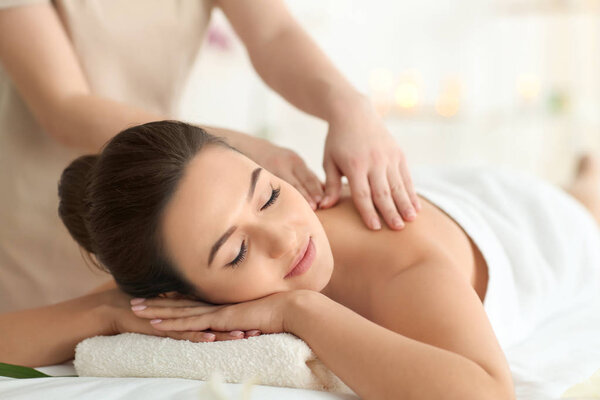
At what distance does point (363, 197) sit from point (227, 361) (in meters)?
0.49

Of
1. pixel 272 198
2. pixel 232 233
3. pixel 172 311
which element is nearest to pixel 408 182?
pixel 272 198

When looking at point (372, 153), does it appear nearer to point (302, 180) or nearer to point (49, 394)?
point (302, 180)

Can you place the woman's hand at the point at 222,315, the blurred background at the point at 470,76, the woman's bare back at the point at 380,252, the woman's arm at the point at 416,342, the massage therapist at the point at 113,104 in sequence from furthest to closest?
the blurred background at the point at 470,76 → the massage therapist at the point at 113,104 → the woman's bare back at the point at 380,252 → the woman's hand at the point at 222,315 → the woman's arm at the point at 416,342

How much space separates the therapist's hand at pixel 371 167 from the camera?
55.5 inches

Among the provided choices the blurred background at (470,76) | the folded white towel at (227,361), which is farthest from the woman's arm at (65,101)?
the blurred background at (470,76)

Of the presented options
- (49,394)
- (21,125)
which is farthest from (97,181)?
(21,125)

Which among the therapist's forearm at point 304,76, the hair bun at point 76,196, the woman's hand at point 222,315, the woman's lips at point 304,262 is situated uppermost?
the therapist's forearm at point 304,76

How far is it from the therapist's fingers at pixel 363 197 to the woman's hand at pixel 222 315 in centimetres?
30

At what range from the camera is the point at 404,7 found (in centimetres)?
521

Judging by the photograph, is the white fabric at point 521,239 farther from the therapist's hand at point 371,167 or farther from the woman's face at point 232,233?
the woman's face at point 232,233

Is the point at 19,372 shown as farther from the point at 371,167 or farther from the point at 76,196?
the point at 371,167

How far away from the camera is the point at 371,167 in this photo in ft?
4.63

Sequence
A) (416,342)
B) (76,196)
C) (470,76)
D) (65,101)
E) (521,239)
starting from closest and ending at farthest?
(416,342), (76,196), (65,101), (521,239), (470,76)

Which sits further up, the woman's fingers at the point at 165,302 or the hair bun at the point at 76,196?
the hair bun at the point at 76,196
